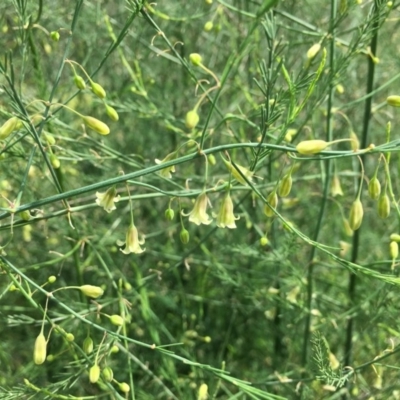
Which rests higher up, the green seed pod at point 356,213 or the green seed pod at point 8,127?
the green seed pod at point 8,127

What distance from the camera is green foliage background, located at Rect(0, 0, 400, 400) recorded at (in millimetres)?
1321

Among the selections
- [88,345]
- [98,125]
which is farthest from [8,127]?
[88,345]

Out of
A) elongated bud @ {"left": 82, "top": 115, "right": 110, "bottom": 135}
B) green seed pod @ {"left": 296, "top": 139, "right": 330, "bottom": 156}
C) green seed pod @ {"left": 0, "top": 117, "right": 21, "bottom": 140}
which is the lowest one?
green seed pod @ {"left": 0, "top": 117, "right": 21, "bottom": 140}

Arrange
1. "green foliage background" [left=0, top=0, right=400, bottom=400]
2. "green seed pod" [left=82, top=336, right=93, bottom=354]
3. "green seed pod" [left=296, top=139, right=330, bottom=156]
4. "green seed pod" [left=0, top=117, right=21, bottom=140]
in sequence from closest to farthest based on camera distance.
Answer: "green seed pod" [left=296, top=139, right=330, bottom=156] < "green seed pod" [left=0, top=117, right=21, bottom=140] < "green seed pod" [left=82, top=336, right=93, bottom=354] < "green foliage background" [left=0, top=0, right=400, bottom=400]

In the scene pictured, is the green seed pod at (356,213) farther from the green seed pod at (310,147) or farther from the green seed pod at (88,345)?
the green seed pod at (88,345)

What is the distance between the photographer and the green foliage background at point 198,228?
1321 millimetres

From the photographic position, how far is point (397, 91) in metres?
2.18

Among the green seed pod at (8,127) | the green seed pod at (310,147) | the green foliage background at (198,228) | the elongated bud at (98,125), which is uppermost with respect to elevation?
the green seed pod at (310,147)

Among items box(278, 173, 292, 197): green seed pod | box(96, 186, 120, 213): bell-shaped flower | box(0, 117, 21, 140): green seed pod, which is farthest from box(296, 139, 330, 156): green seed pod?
box(0, 117, 21, 140): green seed pod

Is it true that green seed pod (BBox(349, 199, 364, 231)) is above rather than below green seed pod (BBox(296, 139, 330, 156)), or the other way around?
below

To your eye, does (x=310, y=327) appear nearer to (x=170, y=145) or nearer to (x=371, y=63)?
(x=371, y=63)

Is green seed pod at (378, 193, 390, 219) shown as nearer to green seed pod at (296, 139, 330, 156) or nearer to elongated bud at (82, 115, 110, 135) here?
green seed pod at (296, 139, 330, 156)

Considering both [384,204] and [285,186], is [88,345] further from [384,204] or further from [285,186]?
[384,204]

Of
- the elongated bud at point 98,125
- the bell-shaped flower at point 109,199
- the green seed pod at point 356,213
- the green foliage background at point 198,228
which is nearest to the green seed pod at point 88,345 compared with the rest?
the green foliage background at point 198,228
